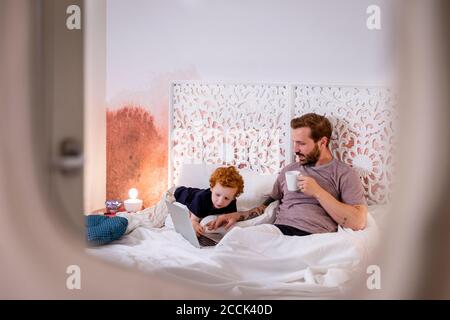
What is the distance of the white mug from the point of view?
112cm

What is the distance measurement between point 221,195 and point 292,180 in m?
0.20

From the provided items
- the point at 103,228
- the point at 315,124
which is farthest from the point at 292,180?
the point at 103,228

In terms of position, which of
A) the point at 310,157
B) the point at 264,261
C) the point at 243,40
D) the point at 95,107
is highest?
the point at 243,40

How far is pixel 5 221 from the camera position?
1023 millimetres

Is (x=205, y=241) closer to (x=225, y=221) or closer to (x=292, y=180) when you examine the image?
(x=225, y=221)

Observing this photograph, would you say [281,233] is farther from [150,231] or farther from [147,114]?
[147,114]

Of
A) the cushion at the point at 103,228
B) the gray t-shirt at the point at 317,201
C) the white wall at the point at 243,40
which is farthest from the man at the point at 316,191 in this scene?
the cushion at the point at 103,228

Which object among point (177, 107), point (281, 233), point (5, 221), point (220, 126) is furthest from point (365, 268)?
point (5, 221)

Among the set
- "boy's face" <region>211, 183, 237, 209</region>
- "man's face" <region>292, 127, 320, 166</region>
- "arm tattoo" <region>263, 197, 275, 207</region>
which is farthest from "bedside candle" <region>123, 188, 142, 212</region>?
"man's face" <region>292, 127, 320, 166</region>

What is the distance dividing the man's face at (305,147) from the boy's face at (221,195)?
0.66ft

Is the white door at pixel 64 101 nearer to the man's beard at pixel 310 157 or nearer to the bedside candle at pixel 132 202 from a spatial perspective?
the bedside candle at pixel 132 202

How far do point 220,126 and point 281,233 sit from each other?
1.08 ft

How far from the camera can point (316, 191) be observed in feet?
3.66

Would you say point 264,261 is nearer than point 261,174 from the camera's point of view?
Yes
